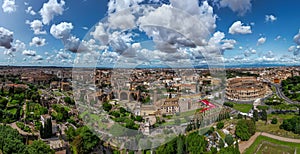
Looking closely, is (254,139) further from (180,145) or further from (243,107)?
(243,107)

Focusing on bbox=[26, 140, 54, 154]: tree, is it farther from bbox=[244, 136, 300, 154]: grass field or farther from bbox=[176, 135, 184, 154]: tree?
bbox=[244, 136, 300, 154]: grass field

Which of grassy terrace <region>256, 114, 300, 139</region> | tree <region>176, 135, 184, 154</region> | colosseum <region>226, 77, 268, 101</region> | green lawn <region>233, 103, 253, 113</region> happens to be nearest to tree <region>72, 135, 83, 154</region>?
tree <region>176, 135, 184, 154</region>

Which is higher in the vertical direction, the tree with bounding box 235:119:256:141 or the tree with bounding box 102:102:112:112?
the tree with bounding box 102:102:112:112

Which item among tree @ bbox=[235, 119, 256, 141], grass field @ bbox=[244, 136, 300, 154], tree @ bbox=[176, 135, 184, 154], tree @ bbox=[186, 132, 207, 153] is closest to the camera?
tree @ bbox=[176, 135, 184, 154]

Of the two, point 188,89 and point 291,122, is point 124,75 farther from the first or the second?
point 291,122

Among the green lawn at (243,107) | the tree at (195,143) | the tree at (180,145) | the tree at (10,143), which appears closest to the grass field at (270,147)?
the tree at (195,143)

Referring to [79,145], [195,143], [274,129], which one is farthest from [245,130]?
[79,145]

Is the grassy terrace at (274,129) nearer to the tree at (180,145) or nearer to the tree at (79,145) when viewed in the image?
the tree at (180,145)

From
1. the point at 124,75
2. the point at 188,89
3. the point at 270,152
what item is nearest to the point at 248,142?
the point at 270,152
